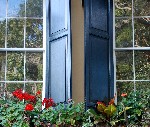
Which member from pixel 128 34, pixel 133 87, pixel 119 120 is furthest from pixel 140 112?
pixel 128 34

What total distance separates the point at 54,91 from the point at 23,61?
2.35 ft

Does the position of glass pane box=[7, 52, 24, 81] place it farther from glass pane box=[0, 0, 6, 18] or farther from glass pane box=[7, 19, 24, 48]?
glass pane box=[0, 0, 6, 18]

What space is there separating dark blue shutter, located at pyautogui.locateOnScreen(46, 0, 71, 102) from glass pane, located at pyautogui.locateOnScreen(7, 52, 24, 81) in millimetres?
454

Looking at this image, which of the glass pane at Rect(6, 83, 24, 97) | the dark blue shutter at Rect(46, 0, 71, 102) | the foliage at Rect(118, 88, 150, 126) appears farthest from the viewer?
the glass pane at Rect(6, 83, 24, 97)

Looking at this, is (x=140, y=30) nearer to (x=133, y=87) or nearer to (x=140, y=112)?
(x=133, y=87)

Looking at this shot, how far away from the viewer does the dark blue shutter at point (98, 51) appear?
5.03 m

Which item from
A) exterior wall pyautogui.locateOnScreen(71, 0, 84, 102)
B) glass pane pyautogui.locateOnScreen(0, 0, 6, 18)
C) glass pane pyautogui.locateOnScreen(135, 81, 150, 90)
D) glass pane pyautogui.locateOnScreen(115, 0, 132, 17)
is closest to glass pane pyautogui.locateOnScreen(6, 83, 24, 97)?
exterior wall pyautogui.locateOnScreen(71, 0, 84, 102)

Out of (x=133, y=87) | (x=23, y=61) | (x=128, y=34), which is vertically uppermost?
(x=128, y=34)

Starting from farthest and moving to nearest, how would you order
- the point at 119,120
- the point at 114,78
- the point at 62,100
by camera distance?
the point at 114,78, the point at 62,100, the point at 119,120

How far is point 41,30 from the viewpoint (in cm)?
578

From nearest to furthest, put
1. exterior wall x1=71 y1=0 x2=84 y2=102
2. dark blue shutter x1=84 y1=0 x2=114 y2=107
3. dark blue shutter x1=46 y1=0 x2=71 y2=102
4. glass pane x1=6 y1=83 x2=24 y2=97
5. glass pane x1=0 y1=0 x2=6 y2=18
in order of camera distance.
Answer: dark blue shutter x1=84 y1=0 x2=114 y2=107 < dark blue shutter x1=46 y1=0 x2=71 y2=102 < exterior wall x1=71 y1=0 x2=84 y2=102 < glass pane x1=6 y1=83 x2=24 y2=97 < glass pane x1=0 y1=0 x2=6 y2=18

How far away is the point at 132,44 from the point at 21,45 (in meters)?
1.48

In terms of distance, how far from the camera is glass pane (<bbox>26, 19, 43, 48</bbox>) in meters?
5.74

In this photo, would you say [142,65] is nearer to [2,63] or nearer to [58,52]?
[58,52]
